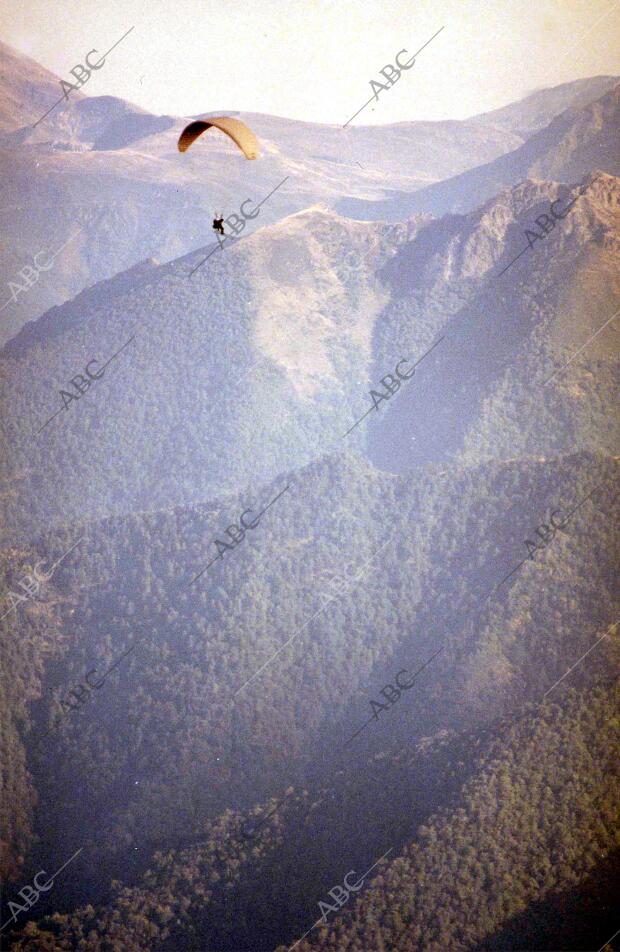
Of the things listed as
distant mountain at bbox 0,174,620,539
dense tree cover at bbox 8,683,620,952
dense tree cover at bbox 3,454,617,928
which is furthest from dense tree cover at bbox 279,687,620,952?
distant mountain at bbox 0,174,620,539

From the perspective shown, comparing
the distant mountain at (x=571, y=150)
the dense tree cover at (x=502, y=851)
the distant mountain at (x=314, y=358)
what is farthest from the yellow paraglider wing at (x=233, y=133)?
the distant mountain at (x=571, y=150)

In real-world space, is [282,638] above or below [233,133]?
below

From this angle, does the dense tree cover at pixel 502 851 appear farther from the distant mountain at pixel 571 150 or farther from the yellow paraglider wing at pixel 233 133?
the distant mountain at pixel 571 150

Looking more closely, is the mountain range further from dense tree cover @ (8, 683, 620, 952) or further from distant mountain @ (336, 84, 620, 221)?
distant mountain @ (336, 84, 620, 221)

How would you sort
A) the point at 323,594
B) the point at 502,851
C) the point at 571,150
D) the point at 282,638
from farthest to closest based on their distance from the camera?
the point at 571,150 < the point at 323,594 < the point at 282,638 < the point at 502,851

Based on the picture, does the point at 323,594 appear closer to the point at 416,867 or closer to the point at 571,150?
the point at 416,867

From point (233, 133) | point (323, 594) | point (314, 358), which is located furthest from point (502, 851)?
point (314, 358)

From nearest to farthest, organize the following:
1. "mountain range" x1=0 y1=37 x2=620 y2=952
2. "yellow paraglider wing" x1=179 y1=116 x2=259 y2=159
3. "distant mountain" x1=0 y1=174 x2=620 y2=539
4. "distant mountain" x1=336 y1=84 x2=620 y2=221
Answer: "yellow paraglider wing" x1=179 y1=116 x2=259 y2=159 → "mountain range" x1=0 y1=37 x2=620 y2=952 → "distant mountain" x1=0 y1=174 x2=620 y2=539 → "distant mountain" x1=336 y1=84 x2=620 y2=221
